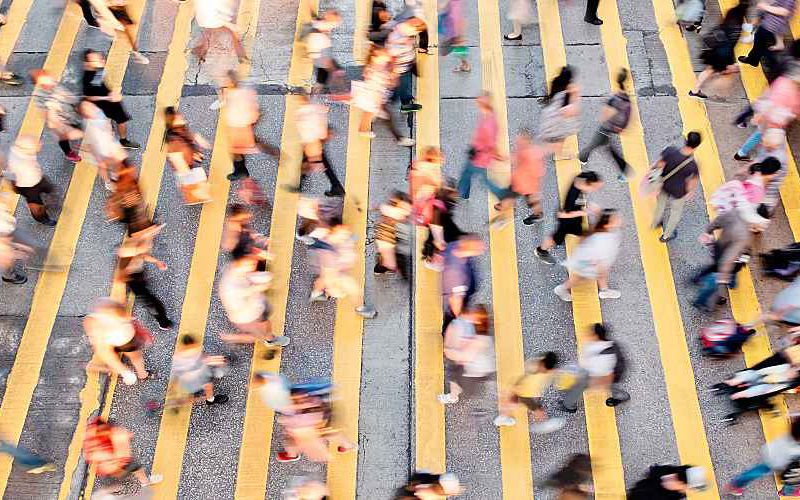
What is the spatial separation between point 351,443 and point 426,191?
3.03 metres

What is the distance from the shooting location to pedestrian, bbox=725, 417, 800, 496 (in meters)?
6.87

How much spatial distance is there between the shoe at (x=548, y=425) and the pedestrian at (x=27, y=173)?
688cm

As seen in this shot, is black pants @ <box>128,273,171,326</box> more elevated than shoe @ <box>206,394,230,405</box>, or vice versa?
black pants @ <box>128,273,171,326</box>

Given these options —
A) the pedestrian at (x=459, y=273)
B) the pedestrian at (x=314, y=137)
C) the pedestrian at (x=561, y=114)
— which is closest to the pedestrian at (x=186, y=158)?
the pedestrian at (x=314, y=137)

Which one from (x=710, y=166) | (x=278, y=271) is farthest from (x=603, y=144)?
(x=278, y=271)

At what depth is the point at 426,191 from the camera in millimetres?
8938

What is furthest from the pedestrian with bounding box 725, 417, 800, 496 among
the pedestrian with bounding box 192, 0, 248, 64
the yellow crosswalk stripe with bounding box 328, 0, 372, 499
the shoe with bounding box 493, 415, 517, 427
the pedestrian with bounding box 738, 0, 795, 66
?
the pedestrian with bounding box 192, 0, 248, 64

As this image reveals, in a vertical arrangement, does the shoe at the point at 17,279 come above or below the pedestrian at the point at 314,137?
below

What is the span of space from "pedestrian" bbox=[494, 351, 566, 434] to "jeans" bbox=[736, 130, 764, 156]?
185 inches

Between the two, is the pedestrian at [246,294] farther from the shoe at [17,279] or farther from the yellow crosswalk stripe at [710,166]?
the yellow crosswalk stripe at [710,166]

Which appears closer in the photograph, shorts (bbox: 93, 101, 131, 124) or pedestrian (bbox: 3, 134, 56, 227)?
pedestrian (bbox: 3, 134, 56, 227)

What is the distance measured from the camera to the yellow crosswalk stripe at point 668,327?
831cm

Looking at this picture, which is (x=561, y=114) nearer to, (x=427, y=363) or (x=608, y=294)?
(x=608, y=294)

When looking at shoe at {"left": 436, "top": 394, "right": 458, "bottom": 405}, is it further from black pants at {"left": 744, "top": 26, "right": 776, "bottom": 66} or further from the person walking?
black pants at {"left": 744, "top": 26, "right": 776, "bottom": 66}
